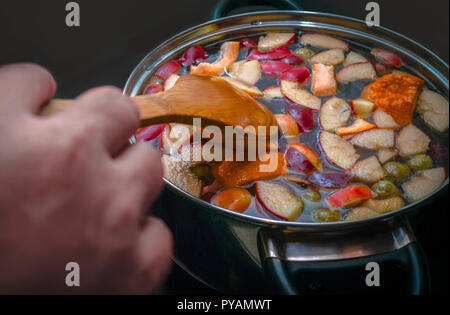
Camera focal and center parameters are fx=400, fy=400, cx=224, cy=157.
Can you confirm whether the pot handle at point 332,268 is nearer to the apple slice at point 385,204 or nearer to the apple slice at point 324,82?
the apple slice at point 385,204

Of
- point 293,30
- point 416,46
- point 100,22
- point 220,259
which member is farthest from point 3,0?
point 416,46

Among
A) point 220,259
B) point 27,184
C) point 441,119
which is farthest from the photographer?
point 441,119

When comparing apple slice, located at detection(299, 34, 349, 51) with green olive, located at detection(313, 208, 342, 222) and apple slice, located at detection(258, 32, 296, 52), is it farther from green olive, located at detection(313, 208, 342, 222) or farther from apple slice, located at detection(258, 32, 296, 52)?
green olive, located at detection(313, 208, 342, 222)

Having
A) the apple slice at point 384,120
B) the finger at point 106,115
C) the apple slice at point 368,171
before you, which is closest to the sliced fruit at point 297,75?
the apple slice at point 384,120

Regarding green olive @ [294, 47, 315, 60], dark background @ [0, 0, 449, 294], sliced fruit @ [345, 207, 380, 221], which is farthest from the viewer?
dark background @ [0, 0, 449, 294]

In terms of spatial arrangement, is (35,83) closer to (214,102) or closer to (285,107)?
(214,102)

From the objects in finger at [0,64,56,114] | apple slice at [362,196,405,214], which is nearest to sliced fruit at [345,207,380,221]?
apple slice at [362,196,405,214]
